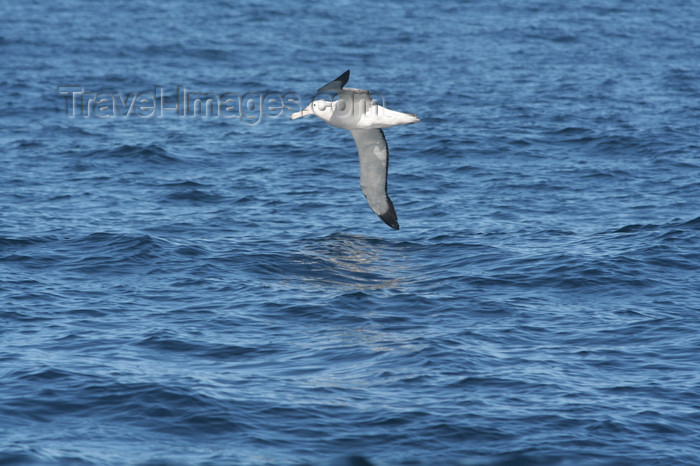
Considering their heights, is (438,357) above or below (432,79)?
Result: below

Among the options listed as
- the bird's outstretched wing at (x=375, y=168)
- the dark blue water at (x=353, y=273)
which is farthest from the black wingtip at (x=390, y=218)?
the dark blue water at (x=353, y=273)

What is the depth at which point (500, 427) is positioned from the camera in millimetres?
18469

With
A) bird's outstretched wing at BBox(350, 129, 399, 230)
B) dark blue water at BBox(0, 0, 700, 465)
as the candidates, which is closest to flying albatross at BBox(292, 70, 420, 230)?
bird's outstretched wing at BBox(350, 129, 399, 230)

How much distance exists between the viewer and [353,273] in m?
26.7

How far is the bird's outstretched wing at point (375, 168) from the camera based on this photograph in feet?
84.9

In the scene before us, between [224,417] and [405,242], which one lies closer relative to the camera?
[224,417]

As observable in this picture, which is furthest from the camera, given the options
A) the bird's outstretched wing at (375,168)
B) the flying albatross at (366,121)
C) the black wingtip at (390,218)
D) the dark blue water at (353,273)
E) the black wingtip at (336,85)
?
the black wingtip at (390,218)

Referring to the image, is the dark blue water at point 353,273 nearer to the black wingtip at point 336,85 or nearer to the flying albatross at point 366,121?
the flying albatross at point 366,121

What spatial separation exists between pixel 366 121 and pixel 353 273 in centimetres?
449

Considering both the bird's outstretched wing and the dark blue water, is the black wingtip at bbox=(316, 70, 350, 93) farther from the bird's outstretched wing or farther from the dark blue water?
the dark blue water

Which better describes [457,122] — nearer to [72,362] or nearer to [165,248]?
[165,248]

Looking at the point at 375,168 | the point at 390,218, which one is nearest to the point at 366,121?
the point at 375,168

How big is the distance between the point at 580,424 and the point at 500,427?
154cm

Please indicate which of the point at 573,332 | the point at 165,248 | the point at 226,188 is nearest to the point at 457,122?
the point at 226,188
